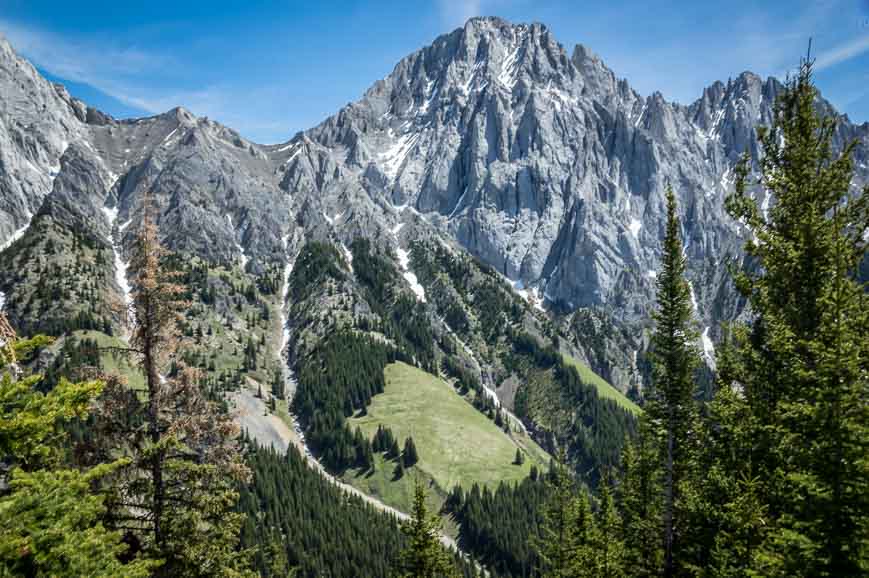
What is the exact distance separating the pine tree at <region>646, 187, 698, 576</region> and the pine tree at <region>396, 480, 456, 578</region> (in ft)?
45.8

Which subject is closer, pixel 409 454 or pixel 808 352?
pixel 808 352

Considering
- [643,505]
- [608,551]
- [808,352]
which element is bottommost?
[608,551]

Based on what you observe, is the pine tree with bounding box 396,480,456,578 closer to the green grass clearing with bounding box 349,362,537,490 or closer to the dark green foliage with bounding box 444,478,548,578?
the dark green foliage with bounding box 444,478,548,578

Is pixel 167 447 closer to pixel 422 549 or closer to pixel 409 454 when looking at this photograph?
pixel 422 549

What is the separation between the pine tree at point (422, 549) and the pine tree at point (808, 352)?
1978 cm

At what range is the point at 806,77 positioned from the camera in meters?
24.0

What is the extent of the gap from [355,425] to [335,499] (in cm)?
4642

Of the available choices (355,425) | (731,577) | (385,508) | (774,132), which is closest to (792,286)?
(774,132)

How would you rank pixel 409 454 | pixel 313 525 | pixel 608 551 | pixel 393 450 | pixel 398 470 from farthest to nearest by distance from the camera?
pixel 393 450 → pixel 409 454 → pixel 398 470 → pixel 313 525 → pixel 608 551

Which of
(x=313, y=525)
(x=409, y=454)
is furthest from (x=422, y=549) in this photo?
(x=409, y=454)

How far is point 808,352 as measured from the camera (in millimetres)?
18625

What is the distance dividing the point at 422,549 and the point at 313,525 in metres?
107

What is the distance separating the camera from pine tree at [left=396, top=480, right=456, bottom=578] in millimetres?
33125

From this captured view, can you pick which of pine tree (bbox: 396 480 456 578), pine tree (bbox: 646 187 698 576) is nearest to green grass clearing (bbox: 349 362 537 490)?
pine tree (bbox: 396 480 456 578)
